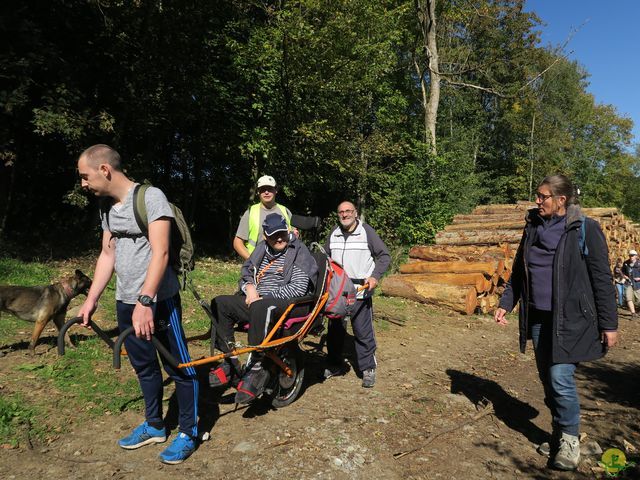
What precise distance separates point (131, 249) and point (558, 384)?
3.13m

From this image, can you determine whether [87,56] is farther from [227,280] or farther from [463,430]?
[463,430]

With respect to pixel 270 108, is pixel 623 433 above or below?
below

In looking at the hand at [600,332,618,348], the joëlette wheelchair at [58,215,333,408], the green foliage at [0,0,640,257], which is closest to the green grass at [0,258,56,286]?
the green foliage at [0,0,640,257]

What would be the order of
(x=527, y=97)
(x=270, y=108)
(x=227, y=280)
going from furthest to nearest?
(x=527, y=97)
(x=270, y=108)
(x=227, y=280)

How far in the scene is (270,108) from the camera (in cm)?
1474

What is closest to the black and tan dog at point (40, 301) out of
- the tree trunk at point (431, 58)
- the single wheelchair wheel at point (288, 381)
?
the single wheelchair wheel at point (288, 381)

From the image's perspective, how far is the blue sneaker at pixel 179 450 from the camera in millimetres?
3053

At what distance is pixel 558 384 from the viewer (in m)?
→ 3.22

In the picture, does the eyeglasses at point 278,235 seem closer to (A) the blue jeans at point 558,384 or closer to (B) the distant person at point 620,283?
(A) the blue jeans at point 558,384

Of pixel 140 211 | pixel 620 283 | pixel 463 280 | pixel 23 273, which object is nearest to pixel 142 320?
pixel 140 211

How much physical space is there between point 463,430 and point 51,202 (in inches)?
599

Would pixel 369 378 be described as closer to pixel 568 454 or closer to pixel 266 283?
pixel 266 283

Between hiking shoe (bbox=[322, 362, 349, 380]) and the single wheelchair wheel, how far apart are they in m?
0.67

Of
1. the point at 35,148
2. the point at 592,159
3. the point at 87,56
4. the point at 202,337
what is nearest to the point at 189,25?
the point at 87,56
